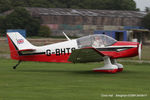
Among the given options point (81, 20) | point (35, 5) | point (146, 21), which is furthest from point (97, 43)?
point (35, 5)

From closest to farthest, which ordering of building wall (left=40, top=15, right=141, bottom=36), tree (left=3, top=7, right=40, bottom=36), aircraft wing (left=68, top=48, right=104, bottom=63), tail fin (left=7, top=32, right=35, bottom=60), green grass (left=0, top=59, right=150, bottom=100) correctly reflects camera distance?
green grass (left=0, top=59, right=150, bottom=100) → aircraft wing (left=68, top=48, right=104, bottom=63) → tail fin (left=7, top=32, right=35, bottom=60) → tree (left=3, top=7, right=40, bottom=36) → building wall (left=40, top=15, right=141, bottom=36)

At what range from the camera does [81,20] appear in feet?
213

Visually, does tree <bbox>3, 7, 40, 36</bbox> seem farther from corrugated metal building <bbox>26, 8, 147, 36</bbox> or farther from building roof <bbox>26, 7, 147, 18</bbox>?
building roof <bbox>26, 7, 147, 18</bbox>

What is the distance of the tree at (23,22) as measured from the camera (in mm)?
63750

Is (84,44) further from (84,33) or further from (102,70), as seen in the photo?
(84,33)

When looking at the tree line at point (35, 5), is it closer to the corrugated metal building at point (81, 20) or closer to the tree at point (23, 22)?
the tree at point (23, 22)

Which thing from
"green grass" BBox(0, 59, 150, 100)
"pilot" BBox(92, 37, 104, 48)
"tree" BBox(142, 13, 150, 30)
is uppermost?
"pilot" BBox(92, 37, 104, 48)

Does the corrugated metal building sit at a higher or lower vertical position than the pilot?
lower

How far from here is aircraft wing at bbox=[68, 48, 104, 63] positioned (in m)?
14.0

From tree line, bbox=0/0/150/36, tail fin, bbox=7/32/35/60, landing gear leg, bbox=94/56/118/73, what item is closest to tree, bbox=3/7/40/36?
tree line, bbox=0/0/150/36

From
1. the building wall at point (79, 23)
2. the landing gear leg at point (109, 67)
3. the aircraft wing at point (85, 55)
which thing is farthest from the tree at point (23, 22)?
the landing gear leg at point (109, 67)

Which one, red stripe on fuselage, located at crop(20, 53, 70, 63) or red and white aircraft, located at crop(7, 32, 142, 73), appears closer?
red and white aircraft, located at crop(7, 32, 142, 73)

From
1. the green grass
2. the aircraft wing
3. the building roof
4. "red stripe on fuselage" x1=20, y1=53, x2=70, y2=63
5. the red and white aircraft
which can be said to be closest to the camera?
the green grass

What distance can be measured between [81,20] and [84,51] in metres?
51.2
